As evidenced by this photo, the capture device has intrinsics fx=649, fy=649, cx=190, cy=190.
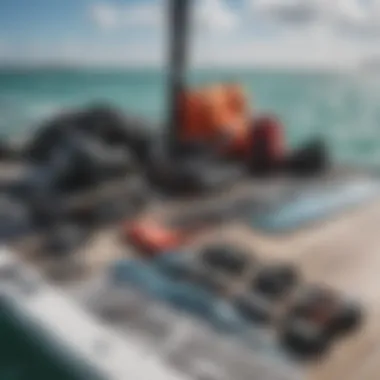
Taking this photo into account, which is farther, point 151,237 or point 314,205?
point 314,205

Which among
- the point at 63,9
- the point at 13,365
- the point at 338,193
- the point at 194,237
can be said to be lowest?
the point at 13,365

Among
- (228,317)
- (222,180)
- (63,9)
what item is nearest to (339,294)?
(228,317)

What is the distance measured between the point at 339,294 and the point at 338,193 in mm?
246

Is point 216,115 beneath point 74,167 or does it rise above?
above

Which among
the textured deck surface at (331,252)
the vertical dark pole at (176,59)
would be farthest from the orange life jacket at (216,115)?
the textured deck surface at (331,252)

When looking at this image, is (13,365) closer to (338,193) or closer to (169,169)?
(169,169)

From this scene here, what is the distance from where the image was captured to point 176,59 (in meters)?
1.21

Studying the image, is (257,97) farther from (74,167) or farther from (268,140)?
(74,167)

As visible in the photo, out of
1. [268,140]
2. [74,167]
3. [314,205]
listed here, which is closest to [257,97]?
[268,140]

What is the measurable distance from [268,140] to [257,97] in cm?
9

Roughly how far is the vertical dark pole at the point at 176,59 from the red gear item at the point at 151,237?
15 cm

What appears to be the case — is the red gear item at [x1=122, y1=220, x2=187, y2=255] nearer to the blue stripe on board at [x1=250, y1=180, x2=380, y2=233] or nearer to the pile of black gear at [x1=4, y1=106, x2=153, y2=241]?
the pile of black gear at [x1=4, y1=106, x2=153, y2=241]

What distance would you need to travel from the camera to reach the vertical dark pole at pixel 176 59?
3.85ft

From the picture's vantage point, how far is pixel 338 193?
1304 mm
